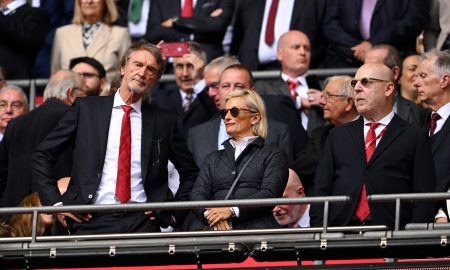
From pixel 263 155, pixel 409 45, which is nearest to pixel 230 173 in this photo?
pixel 263 155

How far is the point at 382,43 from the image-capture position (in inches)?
752

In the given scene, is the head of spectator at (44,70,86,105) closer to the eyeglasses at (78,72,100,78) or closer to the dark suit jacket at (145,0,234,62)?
the eyeglasses at (78,72,100,78)

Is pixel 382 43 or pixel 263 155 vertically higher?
pixel 382 43

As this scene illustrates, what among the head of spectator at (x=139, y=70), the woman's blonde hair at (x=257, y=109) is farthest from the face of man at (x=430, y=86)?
the head of spectator at (x=139, y=70)

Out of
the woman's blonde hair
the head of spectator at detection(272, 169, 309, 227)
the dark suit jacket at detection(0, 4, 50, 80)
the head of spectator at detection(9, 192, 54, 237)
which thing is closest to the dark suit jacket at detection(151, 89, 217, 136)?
the dark suit jacket at detection(0, 4, 50, 80)

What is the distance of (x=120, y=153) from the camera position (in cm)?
1407

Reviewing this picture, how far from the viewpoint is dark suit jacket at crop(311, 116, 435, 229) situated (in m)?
14.2

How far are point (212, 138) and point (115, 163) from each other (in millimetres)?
2498

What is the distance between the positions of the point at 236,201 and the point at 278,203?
0.33 m

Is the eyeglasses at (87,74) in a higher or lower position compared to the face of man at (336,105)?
higher

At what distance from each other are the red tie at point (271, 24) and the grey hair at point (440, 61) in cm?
388

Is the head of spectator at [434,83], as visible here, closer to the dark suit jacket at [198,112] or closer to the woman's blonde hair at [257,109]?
the woman's blonde hair at [257,109]

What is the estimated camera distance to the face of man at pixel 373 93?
14.8 m

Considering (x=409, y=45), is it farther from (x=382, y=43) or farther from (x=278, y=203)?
(x=278, y=203)
